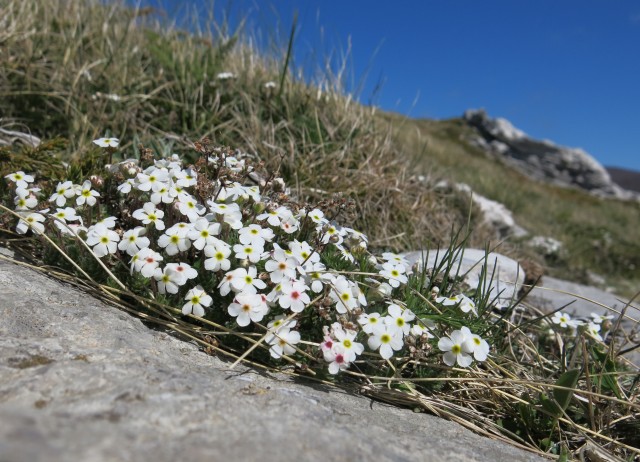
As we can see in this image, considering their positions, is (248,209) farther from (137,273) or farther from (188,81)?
(188,81)

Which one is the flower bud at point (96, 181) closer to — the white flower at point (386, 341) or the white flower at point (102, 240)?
the white flower at point (102, 240)

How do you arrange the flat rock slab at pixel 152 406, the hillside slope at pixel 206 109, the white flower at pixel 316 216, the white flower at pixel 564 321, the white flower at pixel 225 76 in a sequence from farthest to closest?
the white flower at pixel 225 76
the hillside slope at pixel 206 109
the white flower at pixel 564 321
the white flower at pixel 316 216
the flat rock slab at pixel 152 406

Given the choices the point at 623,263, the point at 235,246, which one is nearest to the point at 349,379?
the point at 235,246

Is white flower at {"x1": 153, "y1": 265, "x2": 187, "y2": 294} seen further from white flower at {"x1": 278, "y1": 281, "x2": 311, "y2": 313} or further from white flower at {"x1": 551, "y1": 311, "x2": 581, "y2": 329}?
white flower at {"x1": 551, "y1": 311, "x2": 581, "y2": 329}

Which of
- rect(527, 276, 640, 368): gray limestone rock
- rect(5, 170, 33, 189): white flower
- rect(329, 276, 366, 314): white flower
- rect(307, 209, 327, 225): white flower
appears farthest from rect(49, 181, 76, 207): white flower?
rect(527, 276, 640, 368): gray limestone rock

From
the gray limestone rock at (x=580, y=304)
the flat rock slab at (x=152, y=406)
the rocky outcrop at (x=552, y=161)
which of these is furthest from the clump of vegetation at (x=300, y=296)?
the rocky outcrop at (x=552, y=161)

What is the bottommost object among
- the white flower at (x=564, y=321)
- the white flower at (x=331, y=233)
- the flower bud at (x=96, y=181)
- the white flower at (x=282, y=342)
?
the white flower at (x=282, y=342)
